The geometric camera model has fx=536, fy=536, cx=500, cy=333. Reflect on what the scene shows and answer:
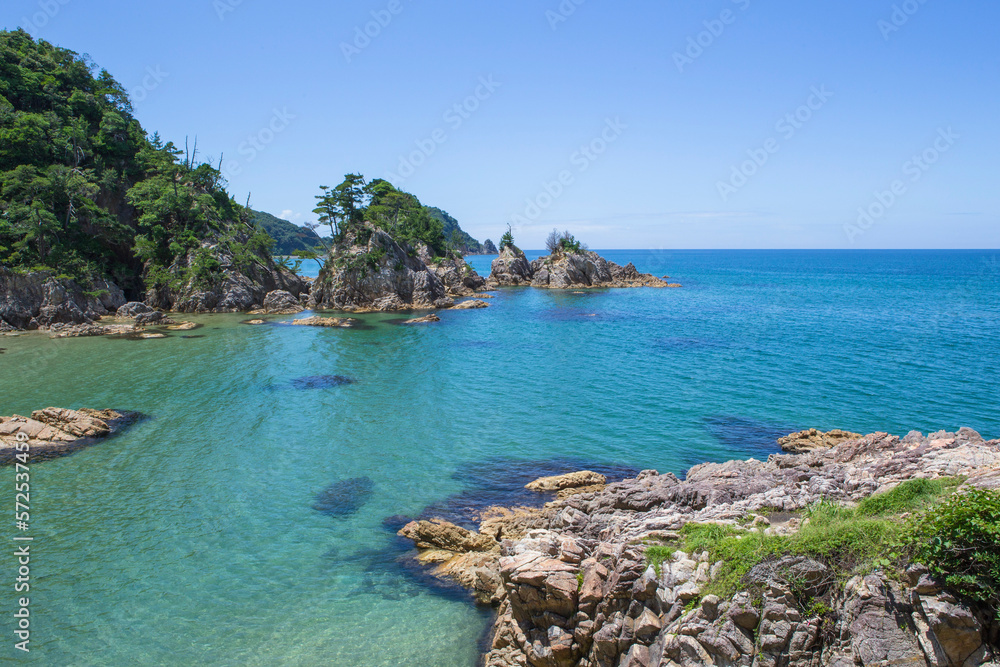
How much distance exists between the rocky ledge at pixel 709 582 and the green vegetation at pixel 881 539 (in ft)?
0.58

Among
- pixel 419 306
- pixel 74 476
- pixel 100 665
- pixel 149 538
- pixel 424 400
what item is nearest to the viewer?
pixel 100 665

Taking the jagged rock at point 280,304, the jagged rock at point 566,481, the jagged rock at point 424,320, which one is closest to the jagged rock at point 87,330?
the jagged rock at point 280,304

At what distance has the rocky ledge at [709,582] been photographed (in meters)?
7.40

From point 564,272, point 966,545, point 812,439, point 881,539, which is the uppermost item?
point 564,272

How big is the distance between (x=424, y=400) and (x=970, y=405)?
87.6 ft

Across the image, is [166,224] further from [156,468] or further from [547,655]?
[547,655]

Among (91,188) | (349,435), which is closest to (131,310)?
(91,188)

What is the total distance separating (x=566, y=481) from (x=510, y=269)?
84594mm

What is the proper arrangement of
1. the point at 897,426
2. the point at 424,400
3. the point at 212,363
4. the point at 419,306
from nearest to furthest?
the point at 897,426 → the point at 424,400 → the point at 212,363 → the point at 419,306

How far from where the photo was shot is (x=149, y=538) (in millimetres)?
15406

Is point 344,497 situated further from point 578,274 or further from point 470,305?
point 578,274

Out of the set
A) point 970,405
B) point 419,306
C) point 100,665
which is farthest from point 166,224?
point 970,405

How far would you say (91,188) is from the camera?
2079 inches

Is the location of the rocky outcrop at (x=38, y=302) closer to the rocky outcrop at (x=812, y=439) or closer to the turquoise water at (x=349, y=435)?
the turquoise water at (x=349, y=435)
